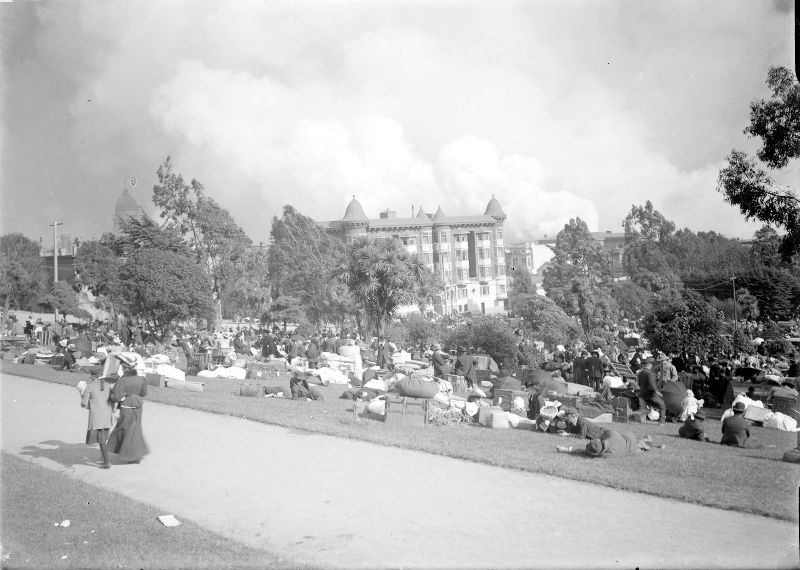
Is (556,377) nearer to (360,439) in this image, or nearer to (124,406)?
(360,439)

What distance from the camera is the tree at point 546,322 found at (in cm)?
2961

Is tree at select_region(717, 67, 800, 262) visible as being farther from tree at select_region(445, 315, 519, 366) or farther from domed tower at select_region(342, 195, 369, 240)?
domed tower at select_region(342, 195, 369, 240)

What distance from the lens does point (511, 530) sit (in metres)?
6.35

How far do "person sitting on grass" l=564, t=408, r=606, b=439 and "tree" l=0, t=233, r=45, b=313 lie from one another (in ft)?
118

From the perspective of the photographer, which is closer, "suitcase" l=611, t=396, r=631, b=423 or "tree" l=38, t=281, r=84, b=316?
"suitcase" l=611, t=396, r=631, b=423

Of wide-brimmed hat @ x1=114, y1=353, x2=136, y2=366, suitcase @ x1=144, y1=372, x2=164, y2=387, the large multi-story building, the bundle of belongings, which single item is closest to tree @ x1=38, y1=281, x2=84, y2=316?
the large multi-story building

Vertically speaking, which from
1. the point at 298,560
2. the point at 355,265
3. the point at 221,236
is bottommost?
the point at 298,560

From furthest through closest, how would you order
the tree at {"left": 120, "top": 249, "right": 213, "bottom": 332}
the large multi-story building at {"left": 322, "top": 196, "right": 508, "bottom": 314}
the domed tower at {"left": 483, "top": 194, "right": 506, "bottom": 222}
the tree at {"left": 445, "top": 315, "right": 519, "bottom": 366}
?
the domed tower at {"left": 483, "top": 194, "right": 506, "bottom": 222} → the large multi-story building at {"left": 322, "top": 196, "right": 508, "bottom": 314} → the tree at {"left": 120, "top": 249, "right": 213, "bottom": 332} → the tree at {"left": 445, "top": 315, "right": 519, "bottom": 366}

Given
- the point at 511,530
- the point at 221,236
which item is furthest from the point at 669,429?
the point at 221,236

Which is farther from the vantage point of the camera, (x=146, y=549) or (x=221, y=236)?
(x=221, y=236)

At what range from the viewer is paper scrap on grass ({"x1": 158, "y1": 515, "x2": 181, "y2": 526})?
6.54 meters

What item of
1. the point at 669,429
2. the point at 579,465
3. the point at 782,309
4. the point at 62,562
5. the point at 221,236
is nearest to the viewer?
the point at 62,562

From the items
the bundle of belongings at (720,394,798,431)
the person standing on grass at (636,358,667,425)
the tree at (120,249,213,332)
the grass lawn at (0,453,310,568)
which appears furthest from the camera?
the tree at (120,249,213,332)

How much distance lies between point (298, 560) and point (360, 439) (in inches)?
183
